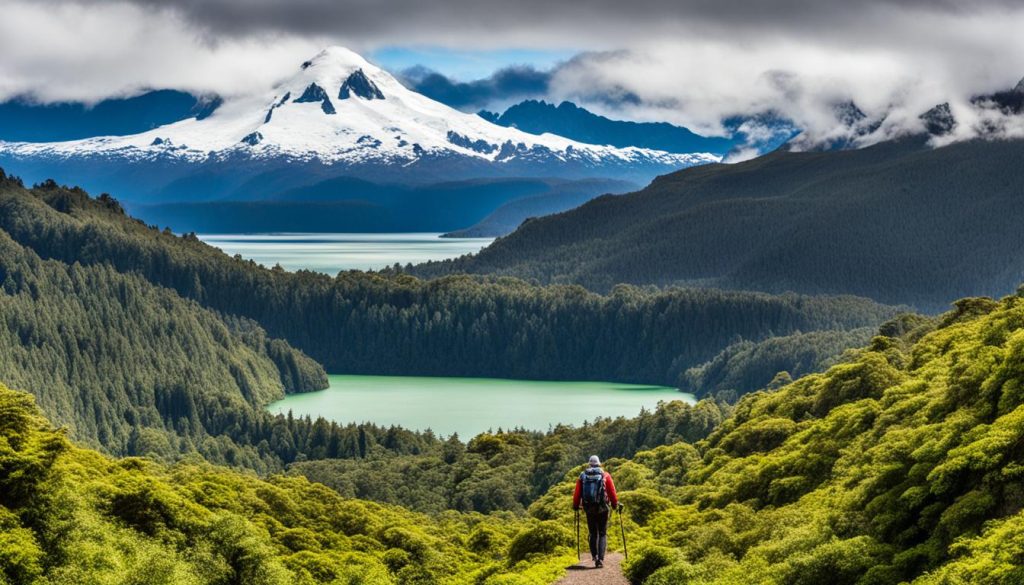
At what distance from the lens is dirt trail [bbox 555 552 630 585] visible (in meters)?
50.1

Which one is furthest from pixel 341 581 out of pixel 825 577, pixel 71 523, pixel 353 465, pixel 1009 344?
pixel 353 465

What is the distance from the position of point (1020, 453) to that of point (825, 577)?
23.1ft

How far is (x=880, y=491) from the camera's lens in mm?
50438

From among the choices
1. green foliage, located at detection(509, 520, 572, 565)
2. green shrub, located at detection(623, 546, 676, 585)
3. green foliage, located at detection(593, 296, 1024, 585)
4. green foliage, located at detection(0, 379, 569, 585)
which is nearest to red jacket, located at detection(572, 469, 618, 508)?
green shrub, located at detection(623, 546, 676, 585)

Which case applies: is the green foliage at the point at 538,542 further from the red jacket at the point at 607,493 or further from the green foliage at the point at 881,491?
the red jacket at the point at 607,493

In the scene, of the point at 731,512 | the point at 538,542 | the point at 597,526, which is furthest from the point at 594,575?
the point at 538,542

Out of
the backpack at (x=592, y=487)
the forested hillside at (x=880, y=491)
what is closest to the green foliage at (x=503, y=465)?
the forested hillside at (x=880, y=491)

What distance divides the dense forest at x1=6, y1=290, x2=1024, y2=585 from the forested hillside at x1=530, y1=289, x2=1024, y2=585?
93mm

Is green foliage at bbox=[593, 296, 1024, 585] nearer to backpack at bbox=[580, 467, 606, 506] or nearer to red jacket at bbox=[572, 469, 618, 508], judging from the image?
red jacket at bbox=[572, 469, 618, 508]

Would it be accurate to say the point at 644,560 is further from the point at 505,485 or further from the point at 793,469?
the point at 505,485

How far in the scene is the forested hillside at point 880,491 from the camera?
43656 millimetres

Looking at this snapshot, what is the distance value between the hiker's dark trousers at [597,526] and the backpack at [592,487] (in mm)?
349

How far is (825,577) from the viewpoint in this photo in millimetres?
46000

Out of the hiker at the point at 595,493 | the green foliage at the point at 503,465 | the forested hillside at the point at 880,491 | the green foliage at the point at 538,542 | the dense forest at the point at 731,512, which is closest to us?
the forested hillside at the point at 880,491
